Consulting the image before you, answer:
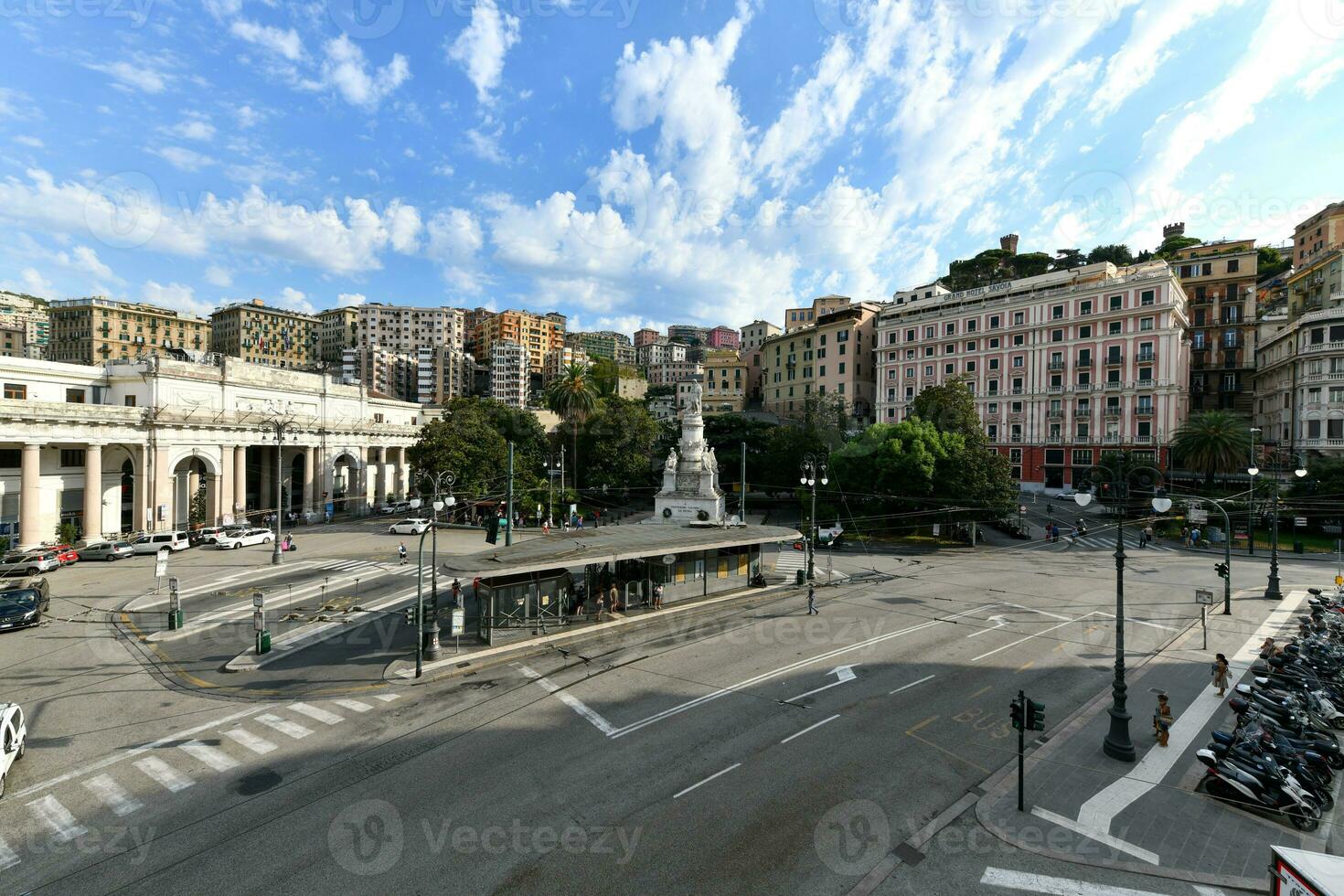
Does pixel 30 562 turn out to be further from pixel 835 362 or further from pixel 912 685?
pixel 835 362

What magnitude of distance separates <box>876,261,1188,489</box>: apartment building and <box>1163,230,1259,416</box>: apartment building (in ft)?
4.30

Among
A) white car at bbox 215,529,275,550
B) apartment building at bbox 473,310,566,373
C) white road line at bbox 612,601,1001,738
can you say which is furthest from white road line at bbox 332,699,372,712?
apartment building at bbox 473,310,566,373

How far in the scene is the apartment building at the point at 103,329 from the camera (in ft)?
397

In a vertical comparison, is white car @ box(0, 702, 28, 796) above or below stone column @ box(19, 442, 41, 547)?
below

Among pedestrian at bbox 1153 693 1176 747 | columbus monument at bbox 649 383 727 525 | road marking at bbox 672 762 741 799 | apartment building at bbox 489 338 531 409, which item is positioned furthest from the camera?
apartment building at bbox 489 338 531 409

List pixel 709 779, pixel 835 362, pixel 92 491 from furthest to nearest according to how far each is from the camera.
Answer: pixel 835 362 < pixel 92 491 < pixel 709 779

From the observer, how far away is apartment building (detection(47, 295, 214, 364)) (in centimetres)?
12100

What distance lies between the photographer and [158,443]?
46562mm

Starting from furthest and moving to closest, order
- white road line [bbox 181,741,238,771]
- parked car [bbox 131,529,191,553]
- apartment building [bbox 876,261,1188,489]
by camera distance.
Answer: apartment building [bbox 876,261,1188,489] < parked car [bbox 131,529,191,553] < white road line [bbox 181,741,238,771]

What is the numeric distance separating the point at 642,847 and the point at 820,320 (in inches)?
3693

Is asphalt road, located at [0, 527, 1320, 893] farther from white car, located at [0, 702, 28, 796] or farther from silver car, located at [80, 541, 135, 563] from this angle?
silver car, located at [80, 541, 135, 563]

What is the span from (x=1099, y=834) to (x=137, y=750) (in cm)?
2071

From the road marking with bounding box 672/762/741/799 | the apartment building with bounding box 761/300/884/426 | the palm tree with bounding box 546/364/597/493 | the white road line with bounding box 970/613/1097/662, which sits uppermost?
the apartment building with bounding box 761/300/884/426

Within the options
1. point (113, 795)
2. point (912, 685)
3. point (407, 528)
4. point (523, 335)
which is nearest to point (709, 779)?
point (912, 685)
